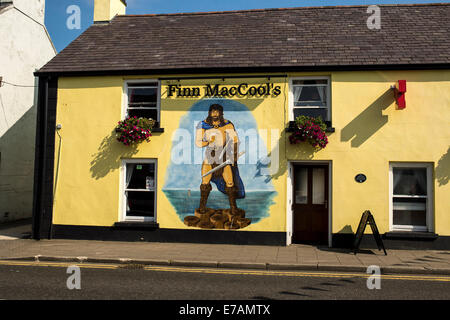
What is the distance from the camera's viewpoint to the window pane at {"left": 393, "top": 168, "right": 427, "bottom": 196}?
10356mm

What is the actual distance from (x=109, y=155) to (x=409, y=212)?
29.8 ft

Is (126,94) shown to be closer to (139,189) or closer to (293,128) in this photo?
(139,189)

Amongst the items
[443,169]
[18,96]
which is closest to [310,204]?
[443,169]

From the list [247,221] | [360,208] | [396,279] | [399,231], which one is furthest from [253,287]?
[399,231]

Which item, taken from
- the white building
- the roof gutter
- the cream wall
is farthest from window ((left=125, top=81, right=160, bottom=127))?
the white building

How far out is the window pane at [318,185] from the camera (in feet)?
36.6

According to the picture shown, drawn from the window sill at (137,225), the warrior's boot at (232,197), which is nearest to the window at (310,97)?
the warrior's boot at (232,197)

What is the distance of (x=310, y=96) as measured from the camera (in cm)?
1098

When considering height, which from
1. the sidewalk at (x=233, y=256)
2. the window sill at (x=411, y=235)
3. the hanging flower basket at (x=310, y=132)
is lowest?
the sidewalk at (x=233, y=256)

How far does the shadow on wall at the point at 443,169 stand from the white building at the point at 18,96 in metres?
15.9

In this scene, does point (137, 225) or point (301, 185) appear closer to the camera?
point (137, 225)

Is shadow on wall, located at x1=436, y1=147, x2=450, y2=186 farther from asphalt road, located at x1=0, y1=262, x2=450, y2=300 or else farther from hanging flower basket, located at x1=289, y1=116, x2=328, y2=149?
asphalt road, located at x1=0, y1=262, x2=450, y2=300

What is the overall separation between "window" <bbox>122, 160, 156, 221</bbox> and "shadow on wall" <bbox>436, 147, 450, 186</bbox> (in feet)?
27.0

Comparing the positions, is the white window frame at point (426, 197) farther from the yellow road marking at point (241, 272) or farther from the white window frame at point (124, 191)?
the white window frame at point (124, 191)
